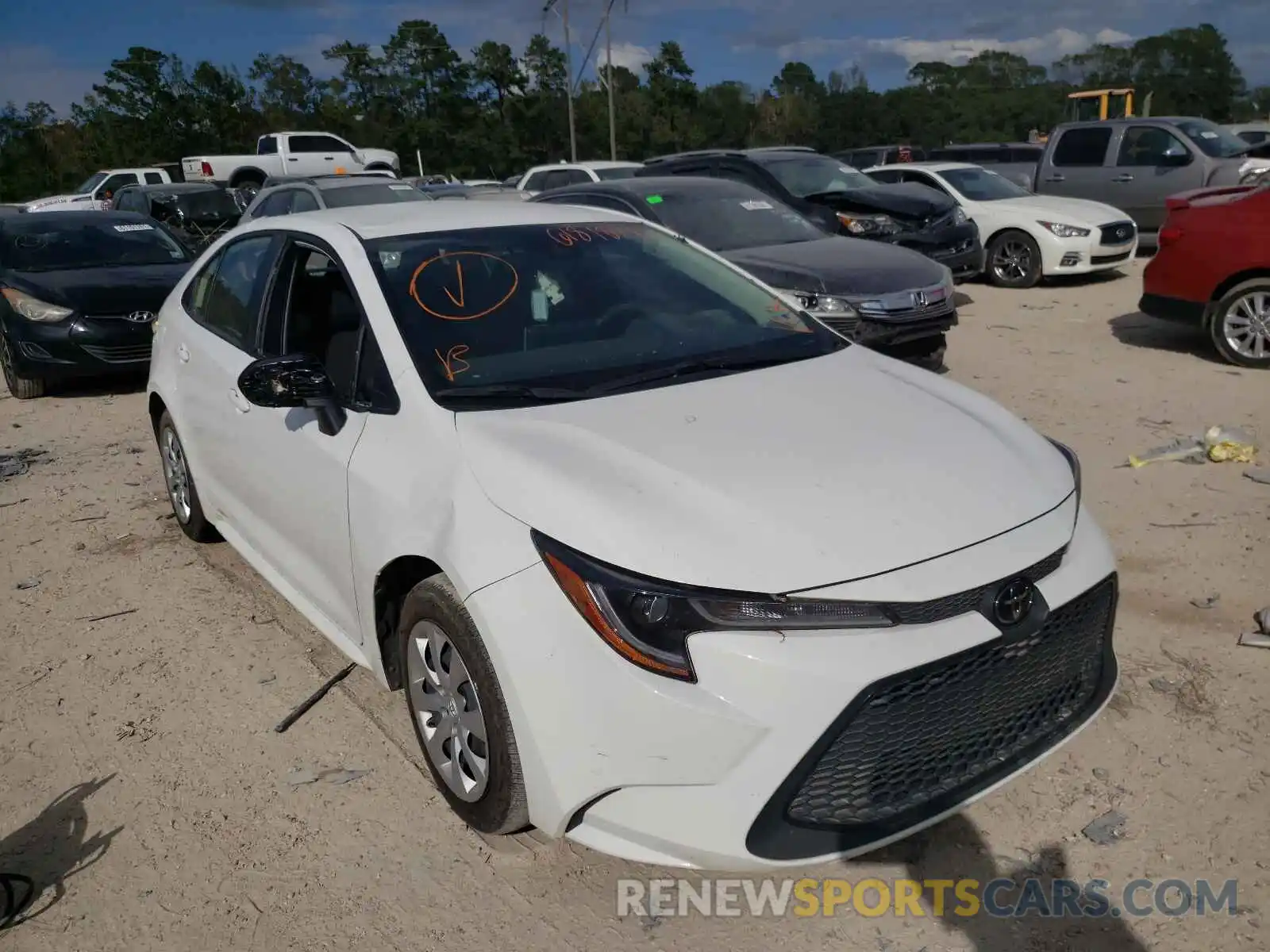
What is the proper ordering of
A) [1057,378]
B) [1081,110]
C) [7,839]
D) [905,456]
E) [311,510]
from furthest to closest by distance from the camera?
1. [1081,110]
2. [1057,378]
3. [311,510]
4. [7,839]
5. [905,456]

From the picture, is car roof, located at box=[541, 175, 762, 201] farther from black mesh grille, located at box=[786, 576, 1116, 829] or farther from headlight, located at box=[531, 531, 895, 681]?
headlight, located at box=[531, 531, 895, 681]

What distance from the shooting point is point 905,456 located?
276cm

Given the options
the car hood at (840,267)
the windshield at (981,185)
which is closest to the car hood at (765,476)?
the car hood at (840,267)

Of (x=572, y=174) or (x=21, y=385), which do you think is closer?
(x=21, y=385)

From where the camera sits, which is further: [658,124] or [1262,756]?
[658,124]

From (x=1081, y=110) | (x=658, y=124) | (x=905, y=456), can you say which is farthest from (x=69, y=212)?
(x=658, y=124)

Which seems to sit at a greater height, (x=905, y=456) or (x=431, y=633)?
(x=905, y=456)

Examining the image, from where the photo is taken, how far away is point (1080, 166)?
14398 millimetres

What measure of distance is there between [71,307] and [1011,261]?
1001 centimetres

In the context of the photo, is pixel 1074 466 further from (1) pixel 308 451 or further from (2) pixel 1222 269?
(2) pixel 1222 269

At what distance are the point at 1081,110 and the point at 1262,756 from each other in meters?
34.0

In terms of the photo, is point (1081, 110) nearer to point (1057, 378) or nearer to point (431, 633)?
point (1057, 378)

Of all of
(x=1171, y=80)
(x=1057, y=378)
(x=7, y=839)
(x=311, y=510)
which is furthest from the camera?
(x=1171, y=80)

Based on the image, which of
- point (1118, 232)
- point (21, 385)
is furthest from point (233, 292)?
point (1118, 232)
